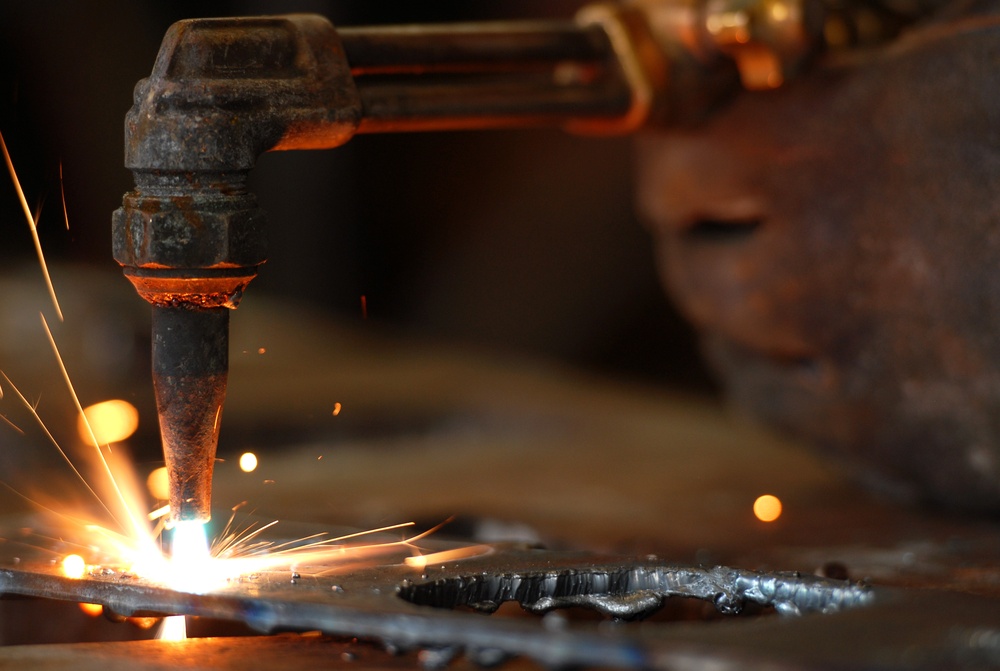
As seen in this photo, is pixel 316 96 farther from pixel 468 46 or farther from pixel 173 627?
pixel 173 627

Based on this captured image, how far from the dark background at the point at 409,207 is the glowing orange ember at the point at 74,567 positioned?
233cm

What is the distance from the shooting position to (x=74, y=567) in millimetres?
1487

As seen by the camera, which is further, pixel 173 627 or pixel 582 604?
Result: pixel 173 627

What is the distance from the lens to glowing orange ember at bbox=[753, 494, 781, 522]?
234 centimetres

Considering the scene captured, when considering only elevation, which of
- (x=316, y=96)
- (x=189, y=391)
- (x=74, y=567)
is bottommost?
(x=74, y=567)

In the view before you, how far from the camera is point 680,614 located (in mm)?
1804

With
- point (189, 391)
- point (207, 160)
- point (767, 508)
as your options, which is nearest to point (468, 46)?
point (207, 160)

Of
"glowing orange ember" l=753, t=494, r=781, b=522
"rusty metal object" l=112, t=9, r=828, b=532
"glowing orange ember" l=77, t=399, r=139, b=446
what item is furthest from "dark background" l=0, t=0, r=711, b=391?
"rusty metal object" l=112, t=9, r=828, b=532

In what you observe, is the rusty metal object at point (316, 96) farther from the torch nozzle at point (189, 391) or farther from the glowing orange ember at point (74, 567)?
the glowing orange ember at point (74, 567)

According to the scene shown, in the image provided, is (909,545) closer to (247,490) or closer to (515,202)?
(247,490)

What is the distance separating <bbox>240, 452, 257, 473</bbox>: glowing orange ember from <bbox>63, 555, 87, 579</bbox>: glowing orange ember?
142cm

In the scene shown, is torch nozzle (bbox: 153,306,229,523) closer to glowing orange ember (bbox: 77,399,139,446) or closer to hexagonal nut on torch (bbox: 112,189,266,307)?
hexagonal nut on torch (bbox: 112,189,266,307)

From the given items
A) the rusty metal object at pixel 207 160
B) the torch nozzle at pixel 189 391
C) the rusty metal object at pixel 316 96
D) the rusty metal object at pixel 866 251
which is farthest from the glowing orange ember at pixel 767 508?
the torch nozzle at pixel 189 391

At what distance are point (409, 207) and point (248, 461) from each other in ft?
4.32
